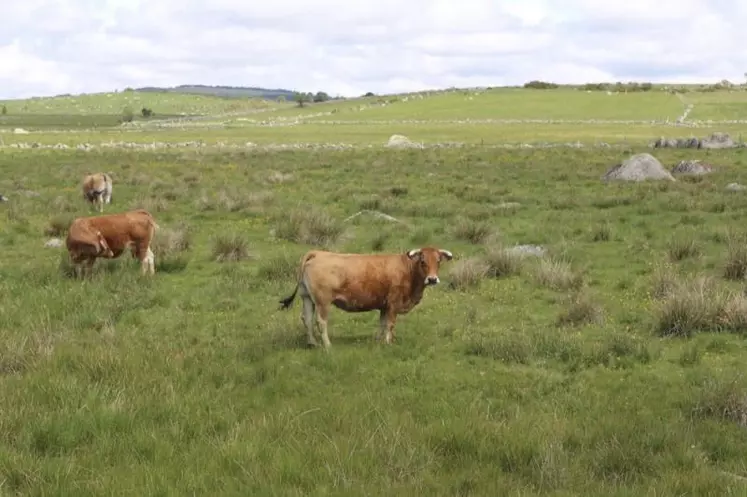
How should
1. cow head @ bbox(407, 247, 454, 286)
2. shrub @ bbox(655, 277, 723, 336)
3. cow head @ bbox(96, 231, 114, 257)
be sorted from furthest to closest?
cow head @ bbox(96, 231, 114, 257) → shrub @ bbox(655, 277, 723, 336) → cow head @ bbox(407, 247, 454, 286)

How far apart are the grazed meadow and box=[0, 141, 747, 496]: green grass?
1.2 inches

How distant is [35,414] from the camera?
274 inches

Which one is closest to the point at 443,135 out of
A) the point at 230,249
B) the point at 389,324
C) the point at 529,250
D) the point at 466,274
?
the point at 529,250

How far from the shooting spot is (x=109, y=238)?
45.8ft

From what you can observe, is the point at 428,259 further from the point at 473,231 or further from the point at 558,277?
the point at 473,231

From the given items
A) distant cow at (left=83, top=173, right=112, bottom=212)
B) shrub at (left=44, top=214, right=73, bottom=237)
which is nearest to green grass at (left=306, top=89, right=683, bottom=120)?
distant cow at (left=83, top=173, right=112, bottom=212)

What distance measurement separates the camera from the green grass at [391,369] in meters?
5.96

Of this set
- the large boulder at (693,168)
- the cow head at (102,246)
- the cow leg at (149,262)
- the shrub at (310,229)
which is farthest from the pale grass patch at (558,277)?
the large boulder at (693,168)

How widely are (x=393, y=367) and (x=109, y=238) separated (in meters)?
7.24

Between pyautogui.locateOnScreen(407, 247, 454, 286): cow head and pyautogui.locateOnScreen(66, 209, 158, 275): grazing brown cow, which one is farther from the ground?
pyautogui.locateOnScreen(407, 247, 454, 286): cow head

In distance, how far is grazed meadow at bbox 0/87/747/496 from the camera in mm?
5969

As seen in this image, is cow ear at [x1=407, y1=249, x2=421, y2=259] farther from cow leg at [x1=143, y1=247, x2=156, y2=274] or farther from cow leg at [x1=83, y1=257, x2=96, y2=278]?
cow leg at [x1=83, y1=257, x2=96, y2=278]

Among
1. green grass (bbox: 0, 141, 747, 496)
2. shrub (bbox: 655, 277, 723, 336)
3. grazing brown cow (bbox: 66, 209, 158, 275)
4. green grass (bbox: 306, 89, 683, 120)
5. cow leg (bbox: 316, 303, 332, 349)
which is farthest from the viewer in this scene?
green grass (bbox: 306, 89, 683, 120)

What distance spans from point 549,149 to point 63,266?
36.3 metres
